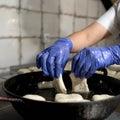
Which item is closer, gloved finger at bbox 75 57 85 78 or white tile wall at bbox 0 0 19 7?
gloved finger at bbox 75 57 85 78

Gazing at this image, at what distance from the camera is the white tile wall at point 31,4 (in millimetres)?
1537

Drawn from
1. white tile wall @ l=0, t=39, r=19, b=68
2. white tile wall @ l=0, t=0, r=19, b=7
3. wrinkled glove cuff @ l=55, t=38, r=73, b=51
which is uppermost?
white tile wall @ l=0, t=0, r=19, b=7

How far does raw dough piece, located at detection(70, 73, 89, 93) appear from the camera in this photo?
923 mm

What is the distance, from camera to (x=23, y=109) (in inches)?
25.2

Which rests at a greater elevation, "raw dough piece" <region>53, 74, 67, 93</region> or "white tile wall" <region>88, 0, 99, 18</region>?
"white tile wall" <region>88, 0, 99, 18</region>

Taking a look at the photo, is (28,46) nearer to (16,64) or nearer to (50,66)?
(16,64)

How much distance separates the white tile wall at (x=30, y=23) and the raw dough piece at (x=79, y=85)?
0.73 m

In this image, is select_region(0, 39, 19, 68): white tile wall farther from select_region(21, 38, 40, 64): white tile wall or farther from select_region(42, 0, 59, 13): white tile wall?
select_region(42, 0, 59, 13): white tile wall

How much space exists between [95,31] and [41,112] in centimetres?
80

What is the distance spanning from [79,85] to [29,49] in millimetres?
778

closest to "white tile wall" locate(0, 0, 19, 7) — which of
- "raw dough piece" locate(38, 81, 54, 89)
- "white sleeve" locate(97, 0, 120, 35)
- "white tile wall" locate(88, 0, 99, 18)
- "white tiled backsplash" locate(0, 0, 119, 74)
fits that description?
"white tiled backsplash" locate(0, 0, 119, 74)

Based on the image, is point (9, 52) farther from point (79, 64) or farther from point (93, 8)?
point (93, 8)

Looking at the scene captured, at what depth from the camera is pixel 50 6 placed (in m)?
1.74

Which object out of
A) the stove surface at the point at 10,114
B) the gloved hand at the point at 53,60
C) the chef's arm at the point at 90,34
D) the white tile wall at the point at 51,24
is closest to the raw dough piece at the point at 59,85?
the gloved hand at the point at 53,60
